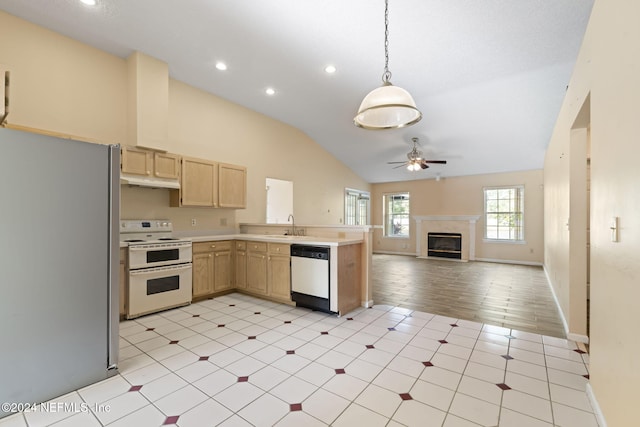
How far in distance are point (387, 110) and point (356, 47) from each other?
1.60 meters

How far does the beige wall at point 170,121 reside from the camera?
332cm

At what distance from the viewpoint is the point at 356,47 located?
11.9ft

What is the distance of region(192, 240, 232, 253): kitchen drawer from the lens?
4363mm

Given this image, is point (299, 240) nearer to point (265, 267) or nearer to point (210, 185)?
point (265, 267)

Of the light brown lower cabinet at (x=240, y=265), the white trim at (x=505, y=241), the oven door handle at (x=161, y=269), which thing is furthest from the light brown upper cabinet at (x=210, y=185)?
the white trim at (x=505, y=241)

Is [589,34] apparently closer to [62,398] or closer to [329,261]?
[329,261]

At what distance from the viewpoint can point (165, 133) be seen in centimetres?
419

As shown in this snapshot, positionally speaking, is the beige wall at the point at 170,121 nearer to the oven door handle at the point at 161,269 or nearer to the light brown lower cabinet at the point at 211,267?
the light brown lower cabinet at the point at 211,267

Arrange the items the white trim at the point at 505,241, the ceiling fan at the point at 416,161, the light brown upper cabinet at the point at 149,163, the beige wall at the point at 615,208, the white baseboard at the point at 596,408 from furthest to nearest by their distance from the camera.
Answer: the white trim at the point at 505,241 < the ceiling fan at the point at 416,161 < the light brown upper cabinet at the point at 149,163 < the white baseboard at the point at 596,408 < the beige wall at the point at 615,208

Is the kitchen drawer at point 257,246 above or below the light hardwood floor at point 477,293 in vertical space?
above

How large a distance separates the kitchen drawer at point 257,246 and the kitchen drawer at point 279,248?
15cm

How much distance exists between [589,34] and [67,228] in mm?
4371

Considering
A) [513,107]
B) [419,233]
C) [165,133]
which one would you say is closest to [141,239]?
[165,133]

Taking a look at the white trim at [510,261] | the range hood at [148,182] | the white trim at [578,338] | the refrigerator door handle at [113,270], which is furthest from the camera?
the white trim at [510,261]
